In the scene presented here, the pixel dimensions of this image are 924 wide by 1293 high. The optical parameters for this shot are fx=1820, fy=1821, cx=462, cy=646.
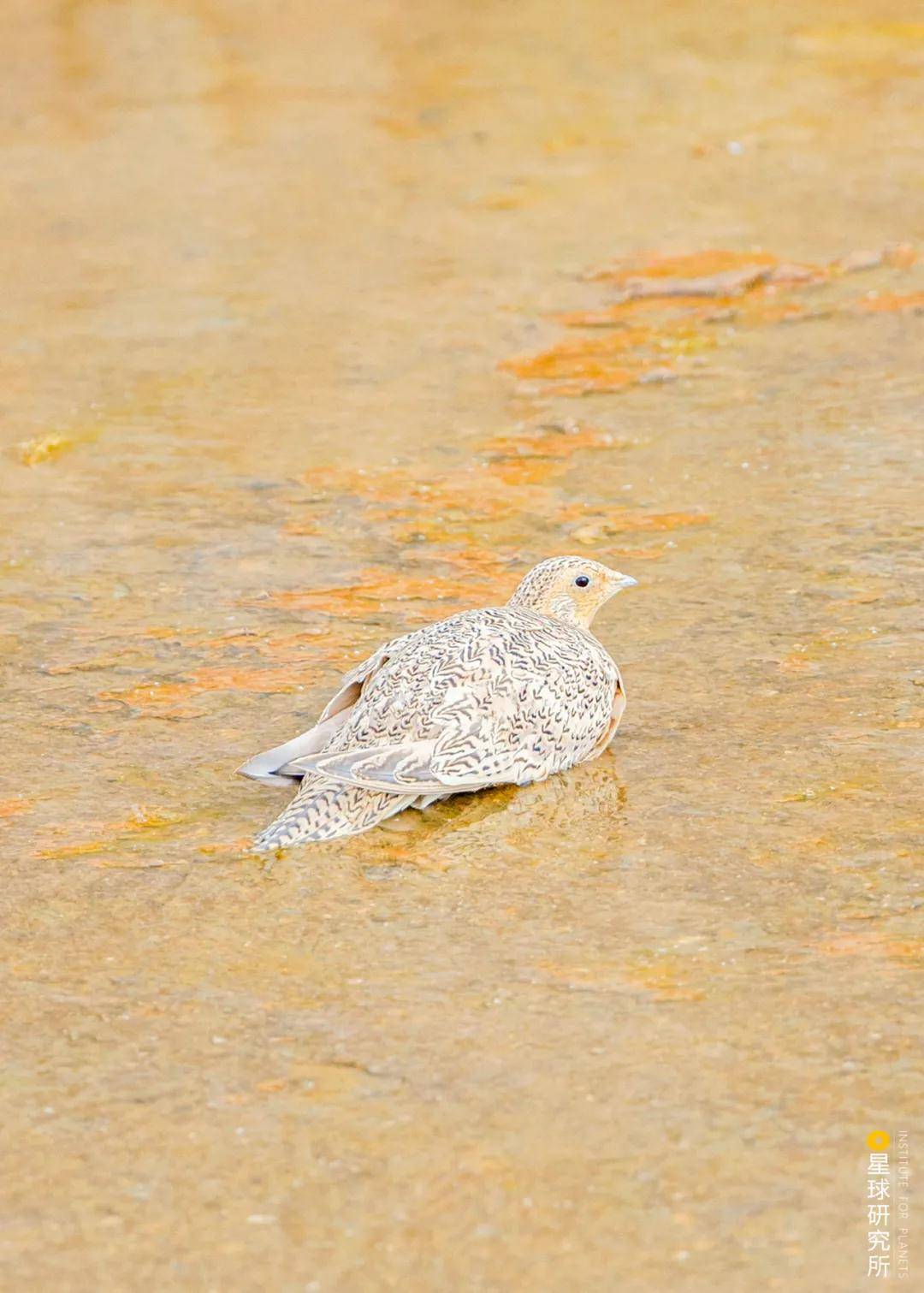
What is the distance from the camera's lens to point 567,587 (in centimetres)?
644

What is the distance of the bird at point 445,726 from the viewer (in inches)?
212

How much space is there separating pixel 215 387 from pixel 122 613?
10.8 ft

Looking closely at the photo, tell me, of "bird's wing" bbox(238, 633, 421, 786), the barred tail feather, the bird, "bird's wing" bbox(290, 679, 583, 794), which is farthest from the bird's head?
the barred tail feather

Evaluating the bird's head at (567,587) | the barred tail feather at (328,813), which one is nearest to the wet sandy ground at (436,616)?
the barred tail feather at (328,813)

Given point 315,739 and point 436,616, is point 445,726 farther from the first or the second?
point 436,616

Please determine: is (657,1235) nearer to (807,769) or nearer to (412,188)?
(807,769)

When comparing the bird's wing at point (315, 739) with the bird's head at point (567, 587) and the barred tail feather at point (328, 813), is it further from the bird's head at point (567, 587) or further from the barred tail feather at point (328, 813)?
the bird's head at point (567, 587)

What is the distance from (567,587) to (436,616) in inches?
43.1

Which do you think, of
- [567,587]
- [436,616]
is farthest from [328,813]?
[436,616]

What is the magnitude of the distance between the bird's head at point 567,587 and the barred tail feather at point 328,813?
117 cm

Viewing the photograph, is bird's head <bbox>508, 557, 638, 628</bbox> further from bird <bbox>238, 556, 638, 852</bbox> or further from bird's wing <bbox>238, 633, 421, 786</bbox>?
bird's wing <bbox>238, 633, 421, 786</bbox>

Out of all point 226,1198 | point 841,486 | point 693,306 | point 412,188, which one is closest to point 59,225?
point 412,188

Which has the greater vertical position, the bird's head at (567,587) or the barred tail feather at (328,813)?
the bird's head at (567,587)

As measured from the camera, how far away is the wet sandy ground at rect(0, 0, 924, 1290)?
3910mm
